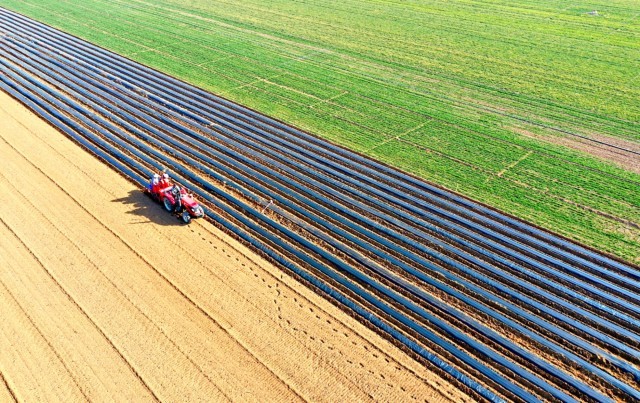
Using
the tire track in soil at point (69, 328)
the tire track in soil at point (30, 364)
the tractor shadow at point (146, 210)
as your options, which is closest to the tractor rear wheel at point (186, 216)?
the tractor shadow at point (146, 210)

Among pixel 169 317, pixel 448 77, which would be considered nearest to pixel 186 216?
pixel 169 317

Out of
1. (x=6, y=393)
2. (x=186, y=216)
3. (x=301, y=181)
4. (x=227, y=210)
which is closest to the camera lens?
(x=6, y=393)

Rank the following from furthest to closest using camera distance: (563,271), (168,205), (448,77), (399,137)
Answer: (448,77) → (399,137) → (168,205) → (563,271)

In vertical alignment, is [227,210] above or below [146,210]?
below

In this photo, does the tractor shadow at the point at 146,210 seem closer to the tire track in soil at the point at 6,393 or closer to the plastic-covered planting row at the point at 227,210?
the plastic-covered planting row at the point at 227,210

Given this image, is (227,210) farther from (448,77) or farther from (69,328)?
(448,77)

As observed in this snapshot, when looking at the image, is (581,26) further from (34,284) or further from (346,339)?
(34,284)
